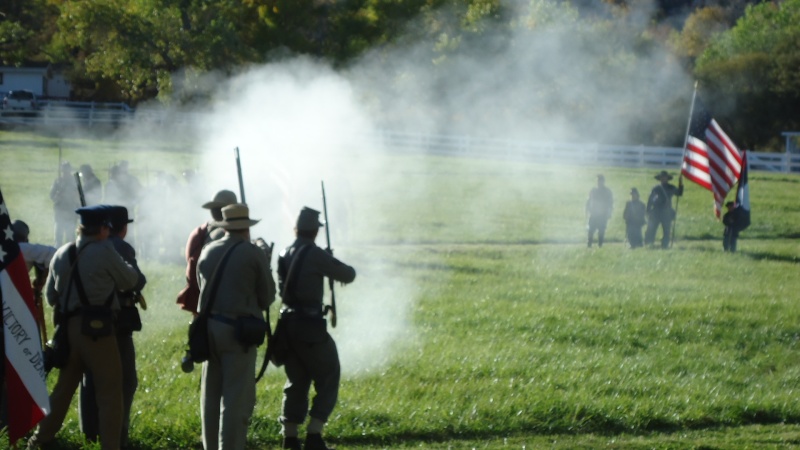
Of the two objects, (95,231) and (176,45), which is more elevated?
(176,45)

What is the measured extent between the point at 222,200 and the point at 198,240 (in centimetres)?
40

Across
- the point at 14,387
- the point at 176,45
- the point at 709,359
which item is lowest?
the point at 709,359

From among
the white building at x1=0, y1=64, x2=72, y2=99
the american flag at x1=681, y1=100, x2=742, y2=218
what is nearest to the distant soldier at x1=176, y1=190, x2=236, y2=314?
the american flag at x1=681, y1=100, x2=742, y2=218

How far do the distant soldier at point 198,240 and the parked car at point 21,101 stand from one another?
159ft

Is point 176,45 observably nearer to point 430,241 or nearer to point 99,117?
point 430,241

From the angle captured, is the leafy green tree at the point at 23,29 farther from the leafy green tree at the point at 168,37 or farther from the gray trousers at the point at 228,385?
the gray trousers at the point at 228,385

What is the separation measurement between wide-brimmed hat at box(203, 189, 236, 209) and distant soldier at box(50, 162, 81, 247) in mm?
12960

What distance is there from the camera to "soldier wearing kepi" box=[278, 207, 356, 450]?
9.41m

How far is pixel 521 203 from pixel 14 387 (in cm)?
3062

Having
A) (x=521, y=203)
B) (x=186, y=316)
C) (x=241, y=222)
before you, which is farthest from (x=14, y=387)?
(x=521, y=203)

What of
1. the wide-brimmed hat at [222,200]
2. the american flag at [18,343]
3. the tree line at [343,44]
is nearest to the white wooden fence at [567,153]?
the tree line at [343,44]

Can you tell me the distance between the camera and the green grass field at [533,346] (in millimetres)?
10758

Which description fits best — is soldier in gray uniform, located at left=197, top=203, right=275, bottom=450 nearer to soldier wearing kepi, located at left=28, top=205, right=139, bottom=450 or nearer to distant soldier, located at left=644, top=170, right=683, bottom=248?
soldier wearing kepi, located at left=28, top=205, right=139, bottom=450

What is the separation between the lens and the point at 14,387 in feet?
22.5
